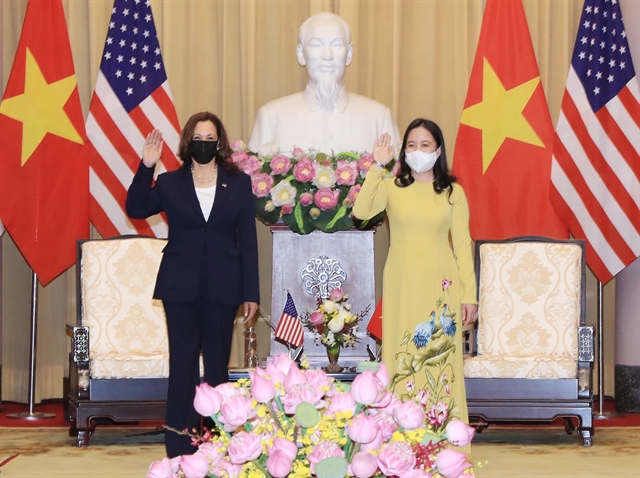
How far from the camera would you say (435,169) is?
3.80 meters

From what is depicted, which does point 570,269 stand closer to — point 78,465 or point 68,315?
point 78,465

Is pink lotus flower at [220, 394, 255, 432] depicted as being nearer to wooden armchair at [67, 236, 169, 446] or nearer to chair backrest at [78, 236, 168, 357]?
wooden armchair at [67, 236, 169, 446]

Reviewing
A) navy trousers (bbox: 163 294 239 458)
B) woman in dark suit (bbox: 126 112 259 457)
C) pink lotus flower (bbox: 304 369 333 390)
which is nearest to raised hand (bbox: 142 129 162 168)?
woman in dark suit (bbox: 126 112 259 457)

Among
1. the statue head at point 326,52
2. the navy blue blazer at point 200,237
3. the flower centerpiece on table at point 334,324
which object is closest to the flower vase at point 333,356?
the flower centerpiece on table at point 334,324

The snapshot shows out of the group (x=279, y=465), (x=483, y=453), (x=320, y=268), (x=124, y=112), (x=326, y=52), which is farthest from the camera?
(x=124, y=112)

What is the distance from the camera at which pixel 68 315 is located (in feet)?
21.0

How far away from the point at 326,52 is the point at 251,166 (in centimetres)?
87

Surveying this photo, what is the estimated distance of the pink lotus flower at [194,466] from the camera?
3.87ft

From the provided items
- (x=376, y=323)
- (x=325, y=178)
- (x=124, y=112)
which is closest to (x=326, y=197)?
(x=325, y=178)

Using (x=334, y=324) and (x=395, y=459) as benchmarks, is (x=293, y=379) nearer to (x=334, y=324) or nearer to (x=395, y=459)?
(x=395, y=459)

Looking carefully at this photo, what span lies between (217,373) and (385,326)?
27.5 inches

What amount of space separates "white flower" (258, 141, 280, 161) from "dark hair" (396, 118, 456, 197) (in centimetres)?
136

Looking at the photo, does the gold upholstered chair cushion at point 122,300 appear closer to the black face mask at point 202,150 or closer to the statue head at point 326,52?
the statue head at point 326,52

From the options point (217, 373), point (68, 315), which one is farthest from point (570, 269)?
point (68, 315)
